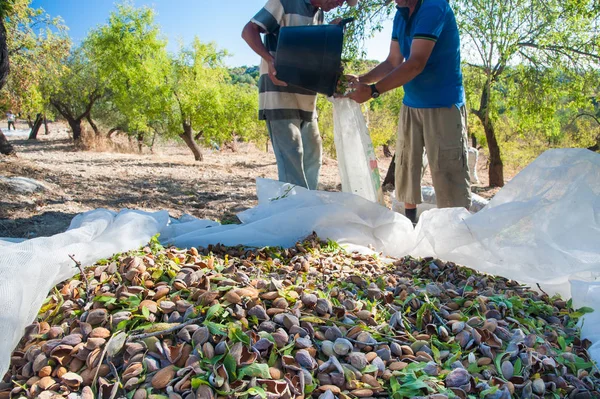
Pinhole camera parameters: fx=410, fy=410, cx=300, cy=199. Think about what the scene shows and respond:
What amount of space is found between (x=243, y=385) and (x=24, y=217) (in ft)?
9.22

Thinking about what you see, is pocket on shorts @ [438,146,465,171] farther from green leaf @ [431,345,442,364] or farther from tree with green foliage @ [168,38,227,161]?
tree with green foliage @ [168,38,227,161]

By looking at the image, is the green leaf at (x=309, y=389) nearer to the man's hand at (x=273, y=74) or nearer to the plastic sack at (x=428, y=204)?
the man's hand at (x=273, y=74)

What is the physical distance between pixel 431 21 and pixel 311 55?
0.66 metres

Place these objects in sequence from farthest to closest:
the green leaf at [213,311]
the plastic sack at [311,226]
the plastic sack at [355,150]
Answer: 1. the plastic sack at [355,150]
2. the plastic sack at [311,226]
3. the green leaf at [213,311]

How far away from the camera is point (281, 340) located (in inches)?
44.8

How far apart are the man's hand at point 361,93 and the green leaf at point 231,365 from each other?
5.68ft

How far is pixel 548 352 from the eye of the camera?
125 cm

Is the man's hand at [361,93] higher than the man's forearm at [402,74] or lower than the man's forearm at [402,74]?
lower

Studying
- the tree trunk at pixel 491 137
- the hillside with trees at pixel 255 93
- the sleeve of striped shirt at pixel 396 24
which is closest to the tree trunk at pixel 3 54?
the hillside with trees at pixel 255 93

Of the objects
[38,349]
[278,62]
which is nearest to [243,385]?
[38,349]

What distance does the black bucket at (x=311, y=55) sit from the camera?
87.6 inches

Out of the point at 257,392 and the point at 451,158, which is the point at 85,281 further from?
the point at 451,158

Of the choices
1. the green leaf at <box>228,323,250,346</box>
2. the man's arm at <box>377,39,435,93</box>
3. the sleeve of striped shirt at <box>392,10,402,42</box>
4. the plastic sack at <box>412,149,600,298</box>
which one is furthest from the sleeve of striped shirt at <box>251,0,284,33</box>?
the green leaf at <box>228,323,250,346</box>

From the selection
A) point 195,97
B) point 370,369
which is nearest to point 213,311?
point 370,369
